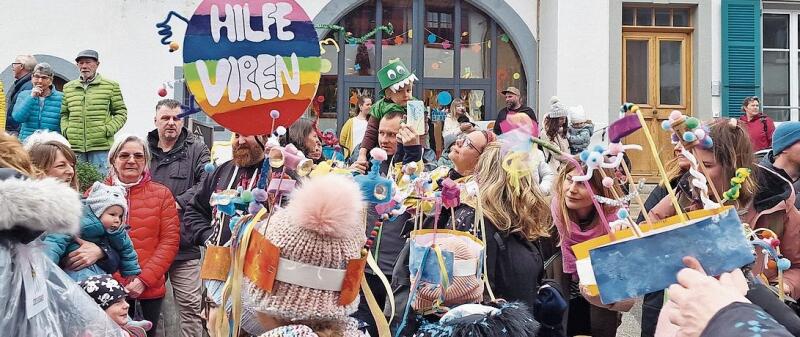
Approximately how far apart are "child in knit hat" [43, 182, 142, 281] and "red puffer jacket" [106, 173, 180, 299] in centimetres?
37

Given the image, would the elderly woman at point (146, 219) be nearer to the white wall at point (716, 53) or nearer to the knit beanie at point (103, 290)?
the knit beanie at point (103, 290)

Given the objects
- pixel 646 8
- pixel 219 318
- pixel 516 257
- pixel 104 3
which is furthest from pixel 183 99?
pixel 219 318

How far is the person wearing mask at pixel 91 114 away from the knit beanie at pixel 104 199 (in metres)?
3.91

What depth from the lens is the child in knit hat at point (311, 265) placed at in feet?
6.56

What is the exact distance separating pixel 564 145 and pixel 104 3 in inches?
263

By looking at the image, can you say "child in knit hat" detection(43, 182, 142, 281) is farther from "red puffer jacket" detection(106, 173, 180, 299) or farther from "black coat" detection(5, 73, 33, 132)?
"black coat" detection(5, 73, 33, 132)

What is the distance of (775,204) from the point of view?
130 inches

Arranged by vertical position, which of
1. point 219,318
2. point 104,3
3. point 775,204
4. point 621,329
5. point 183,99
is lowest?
point 621,329

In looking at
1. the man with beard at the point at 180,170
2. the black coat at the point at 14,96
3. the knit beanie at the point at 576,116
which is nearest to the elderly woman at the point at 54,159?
the man with beard at the point at 180,170

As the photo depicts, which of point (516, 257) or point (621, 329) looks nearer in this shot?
point (516, 257)

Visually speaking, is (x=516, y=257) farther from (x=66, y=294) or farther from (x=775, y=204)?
(x=66, y=294)

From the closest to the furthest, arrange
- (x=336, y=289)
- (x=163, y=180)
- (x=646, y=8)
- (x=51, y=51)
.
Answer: (x=336, y=289), (x=163, y=180), (x=51, y=51), (x=646, y=8)

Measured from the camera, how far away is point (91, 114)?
25.5 feet

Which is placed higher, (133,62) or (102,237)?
(133,62)
